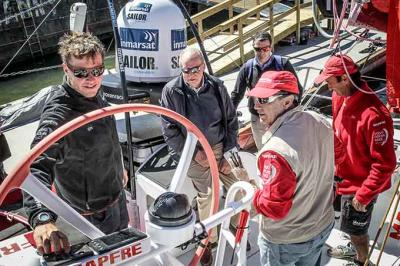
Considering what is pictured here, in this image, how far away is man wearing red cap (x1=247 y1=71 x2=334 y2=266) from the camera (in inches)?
79.4

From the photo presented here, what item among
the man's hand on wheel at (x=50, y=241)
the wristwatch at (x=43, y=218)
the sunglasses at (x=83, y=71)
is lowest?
the wristwatch at (x=43, y=218)

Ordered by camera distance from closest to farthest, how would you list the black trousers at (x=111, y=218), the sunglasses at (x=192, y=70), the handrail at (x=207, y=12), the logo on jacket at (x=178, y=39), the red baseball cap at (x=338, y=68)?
the black trousers at (x=111, y=218)
the red baseball cap at (x=338, y=68)
the sunglasses at (x=192, y=70)
the logo on jacket at (x=178, y=39)
the handrail at (x=207, y=12)

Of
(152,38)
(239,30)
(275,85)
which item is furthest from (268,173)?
(239,30)

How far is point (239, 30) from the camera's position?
8680 millimetres

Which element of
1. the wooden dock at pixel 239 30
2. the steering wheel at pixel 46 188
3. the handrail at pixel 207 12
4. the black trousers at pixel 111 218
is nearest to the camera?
the steering wheel at pixel 46 188

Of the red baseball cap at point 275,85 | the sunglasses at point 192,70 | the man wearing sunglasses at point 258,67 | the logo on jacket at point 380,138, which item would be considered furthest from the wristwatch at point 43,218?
the man wearing sunglasses at point 258,67

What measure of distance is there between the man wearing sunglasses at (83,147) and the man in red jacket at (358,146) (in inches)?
55.6

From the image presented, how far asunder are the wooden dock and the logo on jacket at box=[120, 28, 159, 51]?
159 inches

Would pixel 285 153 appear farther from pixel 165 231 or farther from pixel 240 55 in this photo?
pixel 240 55

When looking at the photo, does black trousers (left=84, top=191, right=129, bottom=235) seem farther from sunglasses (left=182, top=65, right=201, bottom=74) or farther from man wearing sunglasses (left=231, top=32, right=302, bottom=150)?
man wearing sunglasses (left=231, top=32, right=302, bottom=150)

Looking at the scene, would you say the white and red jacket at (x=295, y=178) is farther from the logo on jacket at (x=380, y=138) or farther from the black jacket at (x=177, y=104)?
the black jacket at (x=177, y=104)

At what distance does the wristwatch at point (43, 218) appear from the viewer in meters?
1.56

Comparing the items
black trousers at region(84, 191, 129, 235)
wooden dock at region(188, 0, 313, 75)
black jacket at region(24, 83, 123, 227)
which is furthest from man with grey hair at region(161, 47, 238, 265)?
wooden dock at region(188, 0, 313, 75)

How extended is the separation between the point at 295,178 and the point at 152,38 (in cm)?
246
